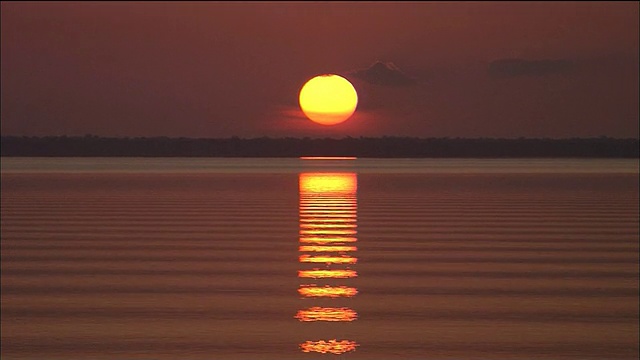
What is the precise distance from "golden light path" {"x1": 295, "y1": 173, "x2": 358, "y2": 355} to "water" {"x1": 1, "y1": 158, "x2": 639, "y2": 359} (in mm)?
20

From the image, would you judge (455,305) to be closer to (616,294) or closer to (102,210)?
(616,294)

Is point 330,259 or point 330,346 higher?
point 330,259

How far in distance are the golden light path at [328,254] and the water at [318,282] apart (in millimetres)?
20

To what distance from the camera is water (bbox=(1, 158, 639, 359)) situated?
15.1 feet

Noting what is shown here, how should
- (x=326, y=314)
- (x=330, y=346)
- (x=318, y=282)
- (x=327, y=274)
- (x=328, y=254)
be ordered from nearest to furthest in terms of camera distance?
(x=330, y=346) → (x=326, y=314) → (x=318, y=282) → (x=327, y=274) → (x=328, y=254)

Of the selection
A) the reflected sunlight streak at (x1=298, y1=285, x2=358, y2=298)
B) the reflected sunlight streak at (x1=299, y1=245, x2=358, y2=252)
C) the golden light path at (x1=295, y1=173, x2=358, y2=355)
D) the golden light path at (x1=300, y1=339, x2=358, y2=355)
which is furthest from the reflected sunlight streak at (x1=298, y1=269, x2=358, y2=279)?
the golden light path at (x1=300, y1=339, x2=358, y2=355)

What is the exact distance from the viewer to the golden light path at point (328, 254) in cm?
518

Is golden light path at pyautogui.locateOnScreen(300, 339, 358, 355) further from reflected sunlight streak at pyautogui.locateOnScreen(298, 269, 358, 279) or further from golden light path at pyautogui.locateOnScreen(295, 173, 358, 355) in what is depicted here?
reflected sunlight streak at pyautogui.locateOnScreen(298, 269, 358, 279)

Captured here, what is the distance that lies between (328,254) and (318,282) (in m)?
1.55

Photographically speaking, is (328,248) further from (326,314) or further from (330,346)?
(330,346)

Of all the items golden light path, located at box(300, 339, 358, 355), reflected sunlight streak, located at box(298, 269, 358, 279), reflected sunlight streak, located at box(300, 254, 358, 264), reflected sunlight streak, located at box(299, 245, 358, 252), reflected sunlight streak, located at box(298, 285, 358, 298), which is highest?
reflected sunlight streak, located at box(299, 245, 358, 252)

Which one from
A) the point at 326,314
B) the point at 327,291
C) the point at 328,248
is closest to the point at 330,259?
the point at 328,248

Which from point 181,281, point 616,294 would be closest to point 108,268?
point 181,281

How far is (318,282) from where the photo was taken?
6484 mm
